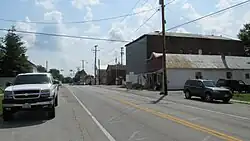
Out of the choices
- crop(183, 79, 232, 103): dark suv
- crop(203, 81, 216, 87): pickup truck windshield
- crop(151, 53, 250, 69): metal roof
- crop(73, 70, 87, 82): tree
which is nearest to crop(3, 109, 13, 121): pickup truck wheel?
crop(183, 79, 232, 103): dark suv

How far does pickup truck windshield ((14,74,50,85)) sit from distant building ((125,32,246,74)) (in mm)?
50808

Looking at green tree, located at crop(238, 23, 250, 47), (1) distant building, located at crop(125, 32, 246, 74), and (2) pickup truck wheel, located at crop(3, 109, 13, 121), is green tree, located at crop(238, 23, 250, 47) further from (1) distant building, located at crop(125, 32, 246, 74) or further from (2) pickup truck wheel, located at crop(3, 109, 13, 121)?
(2) pickup truck wheel, located at crop(3, 109, 13, 121)

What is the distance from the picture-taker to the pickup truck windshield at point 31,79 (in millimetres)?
15258

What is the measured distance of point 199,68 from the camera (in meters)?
50.8

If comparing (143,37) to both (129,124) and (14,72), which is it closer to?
(14,72)

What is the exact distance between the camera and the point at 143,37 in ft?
234

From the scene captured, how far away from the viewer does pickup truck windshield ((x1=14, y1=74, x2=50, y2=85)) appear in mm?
15258

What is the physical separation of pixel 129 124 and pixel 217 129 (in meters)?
3.21

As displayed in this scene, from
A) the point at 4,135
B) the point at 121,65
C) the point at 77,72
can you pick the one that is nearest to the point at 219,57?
the point at 4,135

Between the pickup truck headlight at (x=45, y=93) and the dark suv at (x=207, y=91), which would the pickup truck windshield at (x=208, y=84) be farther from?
the pickup truck headlight at (x=45, y=93)

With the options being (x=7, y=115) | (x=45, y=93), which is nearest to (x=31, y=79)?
(x=45, y=93)

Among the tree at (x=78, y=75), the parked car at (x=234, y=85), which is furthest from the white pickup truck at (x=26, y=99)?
the tree at (x=78, y=75)

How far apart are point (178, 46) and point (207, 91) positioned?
47974mm

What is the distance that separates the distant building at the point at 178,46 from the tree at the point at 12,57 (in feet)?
80.3
